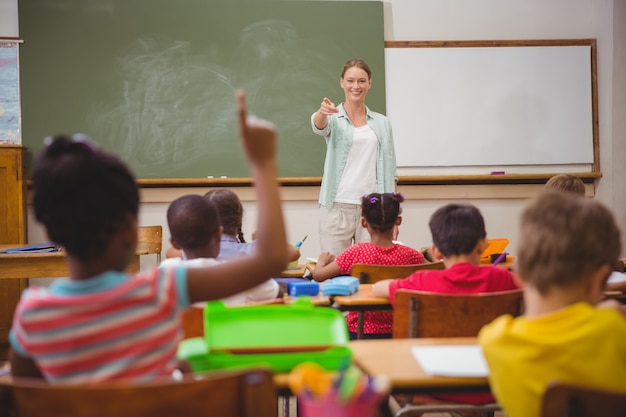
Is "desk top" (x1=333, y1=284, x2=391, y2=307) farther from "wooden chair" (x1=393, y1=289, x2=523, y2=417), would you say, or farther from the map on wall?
the map on wall

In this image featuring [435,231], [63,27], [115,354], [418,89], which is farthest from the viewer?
[418,89]

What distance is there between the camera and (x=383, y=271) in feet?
9.25

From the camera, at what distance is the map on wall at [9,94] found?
17.2 ft

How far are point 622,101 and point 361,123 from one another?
8.51ft

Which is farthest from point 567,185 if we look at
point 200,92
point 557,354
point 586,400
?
point 200,92

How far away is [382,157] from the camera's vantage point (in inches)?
180

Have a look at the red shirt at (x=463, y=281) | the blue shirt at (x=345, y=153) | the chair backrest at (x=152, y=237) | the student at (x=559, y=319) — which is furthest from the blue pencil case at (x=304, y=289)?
the chair backrest at (x=152, y=237)

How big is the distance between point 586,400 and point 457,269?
1.13 metres

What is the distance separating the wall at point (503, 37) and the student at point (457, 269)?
129 inches

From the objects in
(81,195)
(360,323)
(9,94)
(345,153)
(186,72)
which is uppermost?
(186,72)

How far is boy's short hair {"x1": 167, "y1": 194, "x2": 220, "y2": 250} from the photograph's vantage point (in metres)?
2.34

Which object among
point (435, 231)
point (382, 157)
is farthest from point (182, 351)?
point (382, 157)

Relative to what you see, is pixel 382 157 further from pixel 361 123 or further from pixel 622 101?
pixel 622 101

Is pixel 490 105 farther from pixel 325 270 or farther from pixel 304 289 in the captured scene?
pixel 304 289
